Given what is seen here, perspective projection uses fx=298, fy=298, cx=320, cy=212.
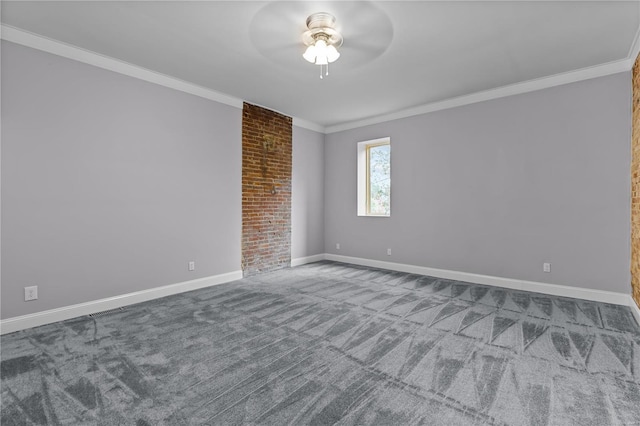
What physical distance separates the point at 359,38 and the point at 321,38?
0.40 metres

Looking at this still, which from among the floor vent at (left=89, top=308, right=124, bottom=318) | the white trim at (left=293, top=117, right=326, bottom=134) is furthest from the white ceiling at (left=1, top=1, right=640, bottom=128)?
the floor vent at (left=89, top=308, right=124, bottom=318)

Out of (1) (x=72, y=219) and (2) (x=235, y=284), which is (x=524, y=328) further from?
(1) (x=72, y=219)

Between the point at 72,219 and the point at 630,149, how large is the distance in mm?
6067

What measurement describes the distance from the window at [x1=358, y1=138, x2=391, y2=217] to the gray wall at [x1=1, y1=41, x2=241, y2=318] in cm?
265

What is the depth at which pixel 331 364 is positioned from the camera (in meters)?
2.12

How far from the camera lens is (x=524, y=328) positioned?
2.74 m

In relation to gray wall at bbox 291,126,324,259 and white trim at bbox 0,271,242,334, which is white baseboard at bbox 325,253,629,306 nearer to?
gray wall at bbox 291,126,324,259

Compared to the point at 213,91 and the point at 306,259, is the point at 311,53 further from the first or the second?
the point at 306,259

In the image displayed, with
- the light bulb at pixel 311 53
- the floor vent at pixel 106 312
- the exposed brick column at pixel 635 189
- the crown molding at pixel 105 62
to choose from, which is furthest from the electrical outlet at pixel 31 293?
the exposed brick column at pixel 635 189

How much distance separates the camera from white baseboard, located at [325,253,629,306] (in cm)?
342

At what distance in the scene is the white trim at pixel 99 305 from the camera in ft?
8.93

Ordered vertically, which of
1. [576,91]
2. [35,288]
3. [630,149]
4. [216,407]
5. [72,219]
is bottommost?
[216,407]

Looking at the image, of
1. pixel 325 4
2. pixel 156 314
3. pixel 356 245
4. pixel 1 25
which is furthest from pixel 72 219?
pixel 356 245

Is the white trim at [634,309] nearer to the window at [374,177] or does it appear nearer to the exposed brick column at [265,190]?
the window at [374,177]
